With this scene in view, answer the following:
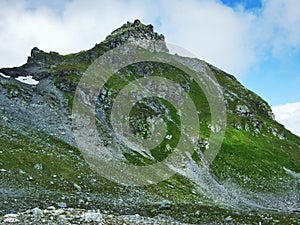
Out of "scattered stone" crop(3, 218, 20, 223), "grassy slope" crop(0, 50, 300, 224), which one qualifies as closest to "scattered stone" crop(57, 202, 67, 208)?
"grassy slope" crop(0, 50, 300, 224)

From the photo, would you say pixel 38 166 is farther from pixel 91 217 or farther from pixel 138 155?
pixel 138 155

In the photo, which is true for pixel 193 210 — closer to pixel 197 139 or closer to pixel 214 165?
pixel 214 165

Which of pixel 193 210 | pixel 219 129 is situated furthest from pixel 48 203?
pixel 219 129

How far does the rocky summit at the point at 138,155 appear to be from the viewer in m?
36.6

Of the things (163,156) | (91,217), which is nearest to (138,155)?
(163,156)

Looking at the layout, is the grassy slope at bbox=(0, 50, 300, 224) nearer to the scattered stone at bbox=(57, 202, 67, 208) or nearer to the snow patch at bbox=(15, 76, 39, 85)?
the scattered stone at bbox=(57, 202, 67, 208)

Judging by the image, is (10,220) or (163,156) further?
(163,156)

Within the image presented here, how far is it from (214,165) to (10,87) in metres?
61.2

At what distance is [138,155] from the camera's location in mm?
76812

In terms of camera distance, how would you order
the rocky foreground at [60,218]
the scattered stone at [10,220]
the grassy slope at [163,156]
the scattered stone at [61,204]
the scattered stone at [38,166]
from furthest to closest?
the scattered stone at [38,166] < the grassy slope at [163,156] < the scattered stone at [61,204] < the rocky foreground at [60,218] < the scattered stone at [10,220]

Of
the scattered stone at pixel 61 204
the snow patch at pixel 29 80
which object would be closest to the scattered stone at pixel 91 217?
the scattered stone at pixel 61 204

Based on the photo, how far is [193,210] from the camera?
135ft

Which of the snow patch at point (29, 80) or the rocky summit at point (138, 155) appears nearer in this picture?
the rocky summit at point (138, 155)

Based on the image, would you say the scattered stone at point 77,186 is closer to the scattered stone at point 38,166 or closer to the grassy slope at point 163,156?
the grassy slope at point 163,156
